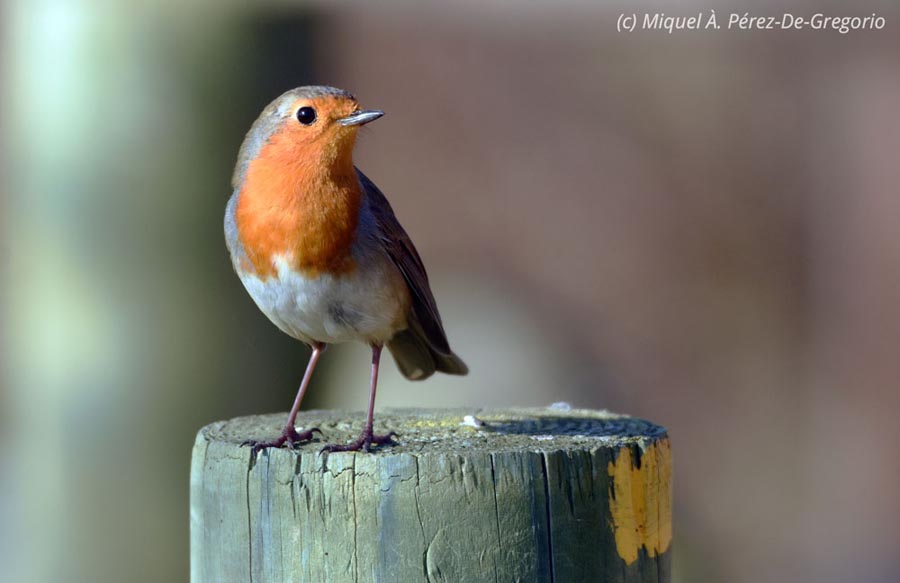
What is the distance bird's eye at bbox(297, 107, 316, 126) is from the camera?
3.33m

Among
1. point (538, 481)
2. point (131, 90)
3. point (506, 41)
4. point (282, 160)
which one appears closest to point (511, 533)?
point (538, 481)

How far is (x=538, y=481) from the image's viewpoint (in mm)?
2416

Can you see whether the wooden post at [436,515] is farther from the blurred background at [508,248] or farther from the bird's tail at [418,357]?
the blurred background at [508,248]

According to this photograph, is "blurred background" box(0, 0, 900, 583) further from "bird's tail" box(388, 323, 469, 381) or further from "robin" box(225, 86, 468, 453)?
"robin" box(225, 86, 468, 453)

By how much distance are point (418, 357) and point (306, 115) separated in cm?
91

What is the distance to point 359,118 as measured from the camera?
326 cm

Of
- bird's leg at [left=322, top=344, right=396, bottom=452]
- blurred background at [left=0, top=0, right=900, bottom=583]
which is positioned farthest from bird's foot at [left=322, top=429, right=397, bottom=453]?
blurred background at [left=0, top=0, right=900, bottom=583]

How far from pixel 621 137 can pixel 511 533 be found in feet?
20.0

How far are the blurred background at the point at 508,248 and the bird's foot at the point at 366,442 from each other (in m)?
2.58

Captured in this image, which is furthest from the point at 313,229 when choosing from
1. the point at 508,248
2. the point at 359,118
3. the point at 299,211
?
the point at 508,248

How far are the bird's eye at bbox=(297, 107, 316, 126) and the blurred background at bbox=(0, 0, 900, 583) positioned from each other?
2142mm

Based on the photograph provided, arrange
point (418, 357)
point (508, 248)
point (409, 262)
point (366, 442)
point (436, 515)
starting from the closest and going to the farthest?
point (436, 515)
point (366, 442)
point (409, 262)
point (418, 357)
point (508, 248)

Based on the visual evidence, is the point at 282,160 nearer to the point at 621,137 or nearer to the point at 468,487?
the point at 468,487

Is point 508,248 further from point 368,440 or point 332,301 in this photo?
point 368,440
